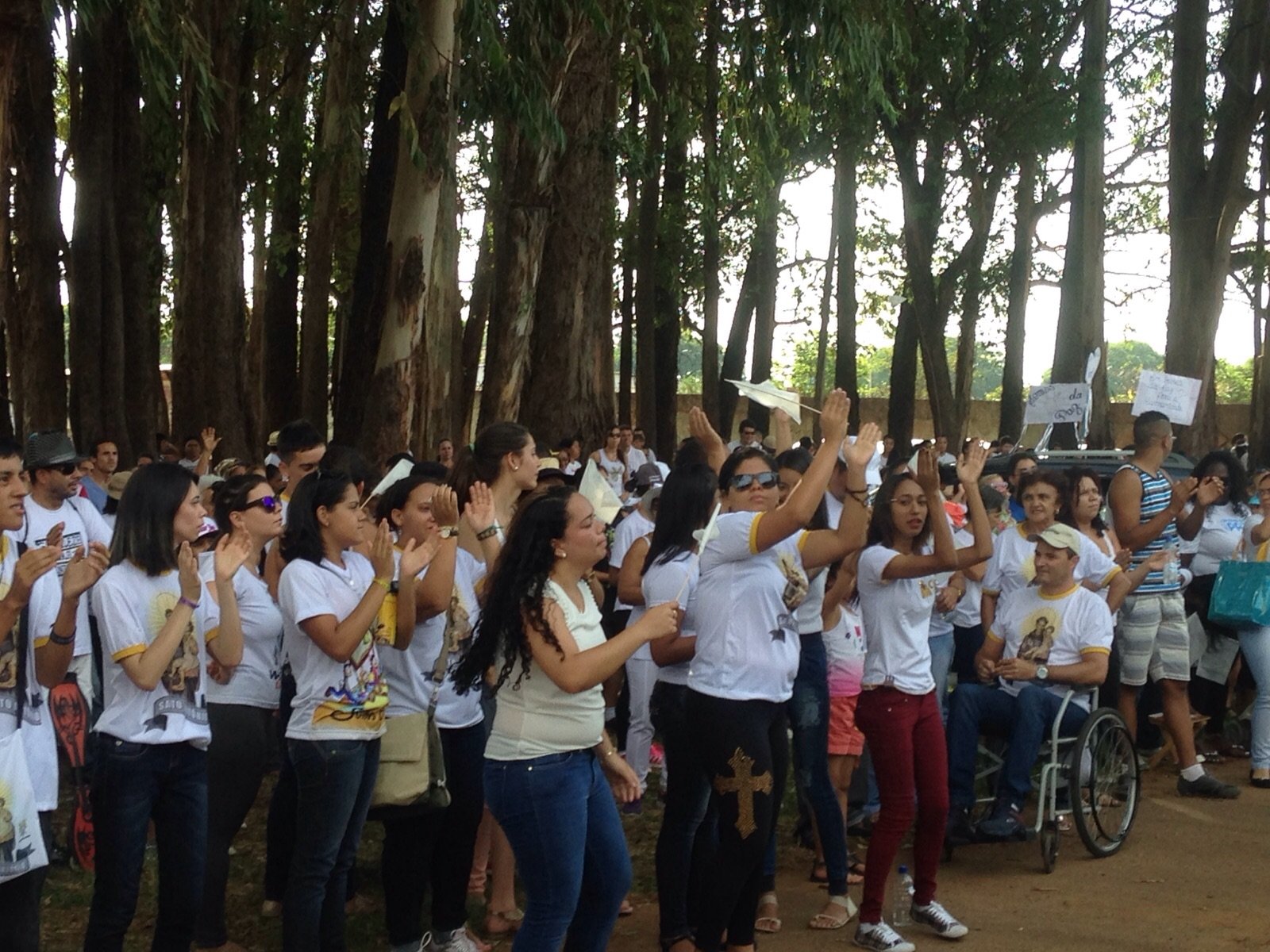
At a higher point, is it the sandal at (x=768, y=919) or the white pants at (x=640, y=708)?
the white pants at (x=640, y=708)

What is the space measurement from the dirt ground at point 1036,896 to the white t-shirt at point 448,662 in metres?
1.06

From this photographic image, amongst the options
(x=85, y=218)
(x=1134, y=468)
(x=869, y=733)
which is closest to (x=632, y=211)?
(x=85, y=218)

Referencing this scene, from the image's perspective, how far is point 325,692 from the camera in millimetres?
5188

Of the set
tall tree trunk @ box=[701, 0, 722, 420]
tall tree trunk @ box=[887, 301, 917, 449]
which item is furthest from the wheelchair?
tall tree trunk @ box=[887, 301, 917, 449]

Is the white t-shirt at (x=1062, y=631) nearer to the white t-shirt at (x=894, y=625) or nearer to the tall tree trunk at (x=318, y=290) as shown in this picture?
the white t-shirt at (x=894, y=625)

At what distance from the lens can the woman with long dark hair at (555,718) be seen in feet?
14.9

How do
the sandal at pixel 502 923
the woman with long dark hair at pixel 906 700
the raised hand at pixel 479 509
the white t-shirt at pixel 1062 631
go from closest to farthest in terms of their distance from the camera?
the raised hand at pixel 479 509 < the woman with long dark hair at pixel 906 700 < the sandal at pixel 502 923 < the white t-shirt at pixel 1062 631

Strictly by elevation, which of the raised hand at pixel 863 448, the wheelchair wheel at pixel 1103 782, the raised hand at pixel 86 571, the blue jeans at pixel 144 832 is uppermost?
the raised hand at pixel 863 448

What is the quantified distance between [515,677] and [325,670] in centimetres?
85

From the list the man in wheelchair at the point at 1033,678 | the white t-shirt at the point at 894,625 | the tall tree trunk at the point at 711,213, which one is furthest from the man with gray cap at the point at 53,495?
the tall tree trunk at the point at 711,213

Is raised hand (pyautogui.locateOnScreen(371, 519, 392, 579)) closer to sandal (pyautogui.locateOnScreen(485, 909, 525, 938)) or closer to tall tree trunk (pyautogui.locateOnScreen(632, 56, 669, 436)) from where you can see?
sandal (pyautogui.locateOnScreen(485, 909, 525, 938))

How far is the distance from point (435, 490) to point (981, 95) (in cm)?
1964

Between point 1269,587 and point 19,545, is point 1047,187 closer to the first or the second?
point 1269,587

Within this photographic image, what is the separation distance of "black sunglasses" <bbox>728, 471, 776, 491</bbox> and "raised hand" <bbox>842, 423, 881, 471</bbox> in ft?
1.00
